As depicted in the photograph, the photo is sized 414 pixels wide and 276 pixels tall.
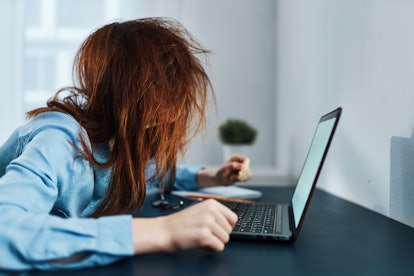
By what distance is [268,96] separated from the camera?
90.0 inches

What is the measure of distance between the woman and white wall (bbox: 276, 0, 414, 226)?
0.39m

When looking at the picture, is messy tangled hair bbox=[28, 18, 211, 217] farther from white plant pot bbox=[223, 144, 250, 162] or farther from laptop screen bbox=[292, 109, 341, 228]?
white plant pot bbox=[223, 144, 250, 162]

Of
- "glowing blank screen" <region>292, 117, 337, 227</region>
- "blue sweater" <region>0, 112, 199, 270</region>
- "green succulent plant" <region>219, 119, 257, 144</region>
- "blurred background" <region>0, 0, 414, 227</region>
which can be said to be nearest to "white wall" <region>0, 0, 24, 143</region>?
"blurred background" <region>0, 0, 414, 227</region>

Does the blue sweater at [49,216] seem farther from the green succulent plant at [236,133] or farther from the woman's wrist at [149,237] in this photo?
the green succulent plant at [236,133]

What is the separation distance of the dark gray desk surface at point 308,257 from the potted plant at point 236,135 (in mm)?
1220

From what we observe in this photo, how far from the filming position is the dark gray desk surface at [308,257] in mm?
555

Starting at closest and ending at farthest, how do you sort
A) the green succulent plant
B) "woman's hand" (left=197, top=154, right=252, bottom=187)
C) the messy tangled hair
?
1. the messy tangled hair
2. "woman's hand" (left=197, top=154, right=252, bottom=187)
3. the green succulent plant

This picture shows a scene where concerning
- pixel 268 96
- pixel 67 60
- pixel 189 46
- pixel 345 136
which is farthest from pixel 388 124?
pixel 67 60

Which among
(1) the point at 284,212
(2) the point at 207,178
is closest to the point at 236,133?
(2) the point at 207,178

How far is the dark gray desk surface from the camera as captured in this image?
1.82ft

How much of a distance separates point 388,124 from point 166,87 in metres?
0.48

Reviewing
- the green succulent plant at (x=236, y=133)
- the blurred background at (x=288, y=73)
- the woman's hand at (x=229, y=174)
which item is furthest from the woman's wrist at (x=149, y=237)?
the green succulent plant at (x=236, y=133)

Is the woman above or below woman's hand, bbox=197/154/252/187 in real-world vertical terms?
above

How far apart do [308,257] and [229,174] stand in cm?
68
